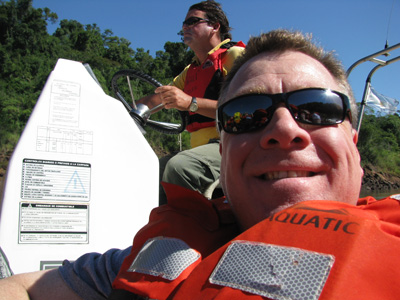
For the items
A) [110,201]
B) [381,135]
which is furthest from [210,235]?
[381,135]

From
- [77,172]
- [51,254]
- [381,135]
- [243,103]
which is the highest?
[381,135]

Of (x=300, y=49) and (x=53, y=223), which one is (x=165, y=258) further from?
(x=53, y=223)

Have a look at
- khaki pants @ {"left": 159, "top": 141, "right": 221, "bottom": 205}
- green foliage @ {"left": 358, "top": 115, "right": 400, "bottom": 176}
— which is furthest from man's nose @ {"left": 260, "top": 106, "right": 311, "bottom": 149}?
green foliage @ {"left": 358, "top": 115, "right": 400, "bottom": 176}

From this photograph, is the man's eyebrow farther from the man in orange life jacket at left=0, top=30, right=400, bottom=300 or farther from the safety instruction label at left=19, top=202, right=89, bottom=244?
the safety instruction label at left=19, top=202, right=89, bottom=244

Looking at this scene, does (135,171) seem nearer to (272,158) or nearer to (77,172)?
(77,172)

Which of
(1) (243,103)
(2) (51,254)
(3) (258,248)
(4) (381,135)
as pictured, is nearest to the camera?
(3) (258,248)

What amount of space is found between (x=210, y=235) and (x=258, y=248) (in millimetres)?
247

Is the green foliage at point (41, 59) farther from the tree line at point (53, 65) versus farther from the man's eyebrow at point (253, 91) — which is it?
the man's eyebrow at point (253, 91)

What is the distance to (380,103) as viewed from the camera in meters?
3.17

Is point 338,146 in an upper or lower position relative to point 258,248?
upper

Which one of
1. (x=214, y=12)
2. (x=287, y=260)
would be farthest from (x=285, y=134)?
(x=214, y=12)

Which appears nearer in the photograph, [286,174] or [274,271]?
[274,271]

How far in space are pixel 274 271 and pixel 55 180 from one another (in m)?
1.18

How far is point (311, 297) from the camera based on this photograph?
498 mm
